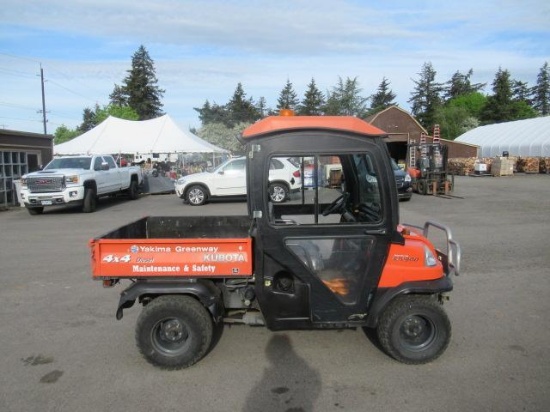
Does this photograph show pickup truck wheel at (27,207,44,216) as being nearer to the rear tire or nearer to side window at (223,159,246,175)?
the rear tire

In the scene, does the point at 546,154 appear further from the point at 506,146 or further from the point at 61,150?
the point at 61,150

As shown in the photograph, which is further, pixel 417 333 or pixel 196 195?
pixel 196 195

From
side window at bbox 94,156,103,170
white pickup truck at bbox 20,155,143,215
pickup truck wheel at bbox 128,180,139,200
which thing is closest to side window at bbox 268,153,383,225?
white pickup truck at bbox 20,155,143,215

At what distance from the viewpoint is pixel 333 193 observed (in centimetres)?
461

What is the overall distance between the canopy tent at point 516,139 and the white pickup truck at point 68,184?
120 ft

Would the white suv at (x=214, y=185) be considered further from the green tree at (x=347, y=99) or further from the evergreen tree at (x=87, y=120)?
the evergreen tree at (x=87, y=120)

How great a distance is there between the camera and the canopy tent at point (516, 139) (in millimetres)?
40188

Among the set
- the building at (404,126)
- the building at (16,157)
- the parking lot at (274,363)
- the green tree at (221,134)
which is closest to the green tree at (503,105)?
the building at (404,126)

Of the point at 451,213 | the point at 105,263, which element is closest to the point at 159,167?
the point at 451,213

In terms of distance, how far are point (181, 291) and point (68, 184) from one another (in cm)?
1256

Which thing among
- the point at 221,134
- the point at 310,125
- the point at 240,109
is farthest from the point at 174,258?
the point at 240,109

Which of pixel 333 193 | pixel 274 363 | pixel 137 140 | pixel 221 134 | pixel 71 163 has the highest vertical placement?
pixel 221 134

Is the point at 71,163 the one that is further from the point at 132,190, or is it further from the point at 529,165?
the point at 529,165

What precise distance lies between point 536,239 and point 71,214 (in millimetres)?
13395
